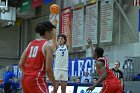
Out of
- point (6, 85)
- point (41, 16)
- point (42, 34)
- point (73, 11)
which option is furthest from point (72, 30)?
point (42, 34)

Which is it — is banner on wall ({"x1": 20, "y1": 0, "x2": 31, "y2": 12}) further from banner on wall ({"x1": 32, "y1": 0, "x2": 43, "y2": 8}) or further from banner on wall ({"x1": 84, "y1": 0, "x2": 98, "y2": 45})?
banner on wall ({"x1": 84, "y1": 0, "x2": 98, "y2": 45})

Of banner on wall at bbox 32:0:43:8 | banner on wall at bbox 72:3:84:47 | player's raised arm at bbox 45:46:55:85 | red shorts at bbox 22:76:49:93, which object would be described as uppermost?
banner on wall at bbox 32:0:43:8

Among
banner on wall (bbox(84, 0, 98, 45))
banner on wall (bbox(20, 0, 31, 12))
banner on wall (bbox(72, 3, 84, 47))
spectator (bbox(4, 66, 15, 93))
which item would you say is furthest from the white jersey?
Answer: banner on wall (bbox(20, 0, 31, 12))

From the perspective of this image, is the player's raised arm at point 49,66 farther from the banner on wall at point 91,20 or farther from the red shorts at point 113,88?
the banner on wall at point 91,20

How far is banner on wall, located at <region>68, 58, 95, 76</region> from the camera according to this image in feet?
60.3

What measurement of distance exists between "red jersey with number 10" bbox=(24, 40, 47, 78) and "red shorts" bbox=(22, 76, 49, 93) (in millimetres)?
67

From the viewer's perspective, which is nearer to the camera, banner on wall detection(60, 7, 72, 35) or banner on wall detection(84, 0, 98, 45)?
banner on wall detection(84, 0, 98, 45)

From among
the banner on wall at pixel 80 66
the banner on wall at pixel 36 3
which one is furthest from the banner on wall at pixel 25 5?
the banner on wall at pixel 80 66

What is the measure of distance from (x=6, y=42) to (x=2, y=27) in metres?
1.34

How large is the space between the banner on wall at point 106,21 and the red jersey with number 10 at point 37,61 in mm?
13541

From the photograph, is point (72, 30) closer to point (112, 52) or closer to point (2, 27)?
point (112, 52)

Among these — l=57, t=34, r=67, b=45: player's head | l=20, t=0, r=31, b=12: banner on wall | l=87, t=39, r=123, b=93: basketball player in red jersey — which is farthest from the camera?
A: l=20, t=0, r=31, b=12: banner on wall

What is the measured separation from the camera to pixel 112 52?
63.9 feet

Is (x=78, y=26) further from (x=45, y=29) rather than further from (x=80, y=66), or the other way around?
(x=45, y=29)
